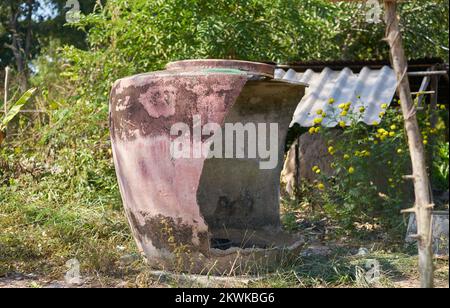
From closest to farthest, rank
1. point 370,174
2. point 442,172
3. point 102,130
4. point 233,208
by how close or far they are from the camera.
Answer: point 233,208 < point 370,174 < point 102,130 < point 442,172

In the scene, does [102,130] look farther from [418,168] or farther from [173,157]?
[418,168]

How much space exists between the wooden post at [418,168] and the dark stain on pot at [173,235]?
145cm

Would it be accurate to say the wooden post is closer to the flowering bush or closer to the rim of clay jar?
the rim of clay jar

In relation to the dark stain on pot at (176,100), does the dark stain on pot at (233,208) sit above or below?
below

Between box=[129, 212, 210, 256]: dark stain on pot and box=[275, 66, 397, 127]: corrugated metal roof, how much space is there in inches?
105

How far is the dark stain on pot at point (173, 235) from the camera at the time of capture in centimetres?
404

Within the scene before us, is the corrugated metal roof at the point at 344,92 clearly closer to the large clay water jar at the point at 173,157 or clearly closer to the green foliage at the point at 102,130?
the green foliage at the point at 102,130

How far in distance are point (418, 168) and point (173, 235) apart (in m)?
1.69

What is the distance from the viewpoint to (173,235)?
408 cm

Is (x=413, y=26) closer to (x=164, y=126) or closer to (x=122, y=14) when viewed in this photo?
(x=122, y=14)

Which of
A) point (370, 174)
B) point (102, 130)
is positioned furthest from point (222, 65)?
point (102, 130)

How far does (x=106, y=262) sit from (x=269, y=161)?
156cm

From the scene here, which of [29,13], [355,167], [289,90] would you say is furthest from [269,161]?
[29,13]

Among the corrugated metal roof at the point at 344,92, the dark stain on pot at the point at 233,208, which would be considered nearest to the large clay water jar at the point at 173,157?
the dark stain on pot at the point at 233,208
